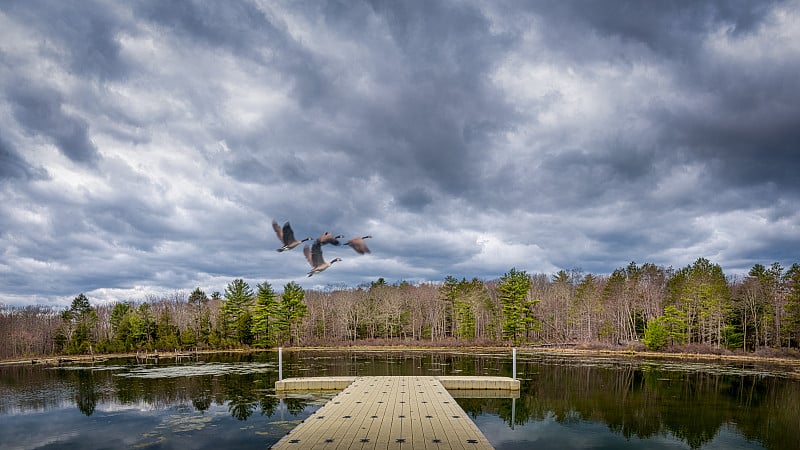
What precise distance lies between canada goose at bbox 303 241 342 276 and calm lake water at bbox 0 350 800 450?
438 inches

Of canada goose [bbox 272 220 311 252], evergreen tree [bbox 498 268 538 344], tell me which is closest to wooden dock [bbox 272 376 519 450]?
canada goose [bbox 272 220 311 252]

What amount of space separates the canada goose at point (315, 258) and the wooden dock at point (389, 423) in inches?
269

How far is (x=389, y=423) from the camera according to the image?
11.8m

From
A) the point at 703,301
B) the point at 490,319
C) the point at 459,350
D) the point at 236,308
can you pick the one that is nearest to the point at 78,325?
the point at 236,308

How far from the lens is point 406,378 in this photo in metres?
22.5

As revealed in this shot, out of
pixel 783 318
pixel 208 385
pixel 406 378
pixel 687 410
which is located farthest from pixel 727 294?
pixel 208 385

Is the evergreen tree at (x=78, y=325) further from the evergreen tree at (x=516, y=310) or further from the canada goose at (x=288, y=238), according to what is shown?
the canada goose at (x=288, y=238)

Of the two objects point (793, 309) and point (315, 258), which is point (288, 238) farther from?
point (793, 309)

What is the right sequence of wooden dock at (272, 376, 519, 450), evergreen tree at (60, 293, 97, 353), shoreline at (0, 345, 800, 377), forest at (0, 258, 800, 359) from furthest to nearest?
1. evergreen tree at (60, 293, 97, 353)
2. forest at (0, 258, 800, 359)
3. shoreline at (0, 345, 800, 377)
4. wooden dock at (272, 376, 519, 450)

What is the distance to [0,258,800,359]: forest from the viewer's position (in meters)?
46.9

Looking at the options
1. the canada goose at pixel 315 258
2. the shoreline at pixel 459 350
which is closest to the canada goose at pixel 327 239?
the canada goose at pixel 315 258

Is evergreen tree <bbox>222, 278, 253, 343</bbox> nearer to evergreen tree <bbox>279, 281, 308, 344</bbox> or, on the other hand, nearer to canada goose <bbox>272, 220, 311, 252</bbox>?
evergreen tree <bbox>279, 281, 308, 344</bbox>

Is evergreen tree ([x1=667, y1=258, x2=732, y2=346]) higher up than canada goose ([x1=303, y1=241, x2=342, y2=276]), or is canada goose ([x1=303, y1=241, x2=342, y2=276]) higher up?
canada goose ([x1=303, y1=241, x2=342, y2=276])

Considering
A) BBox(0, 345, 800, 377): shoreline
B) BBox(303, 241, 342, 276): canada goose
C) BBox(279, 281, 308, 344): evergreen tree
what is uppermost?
BBox(303, 241, 342, 276): canada goose
